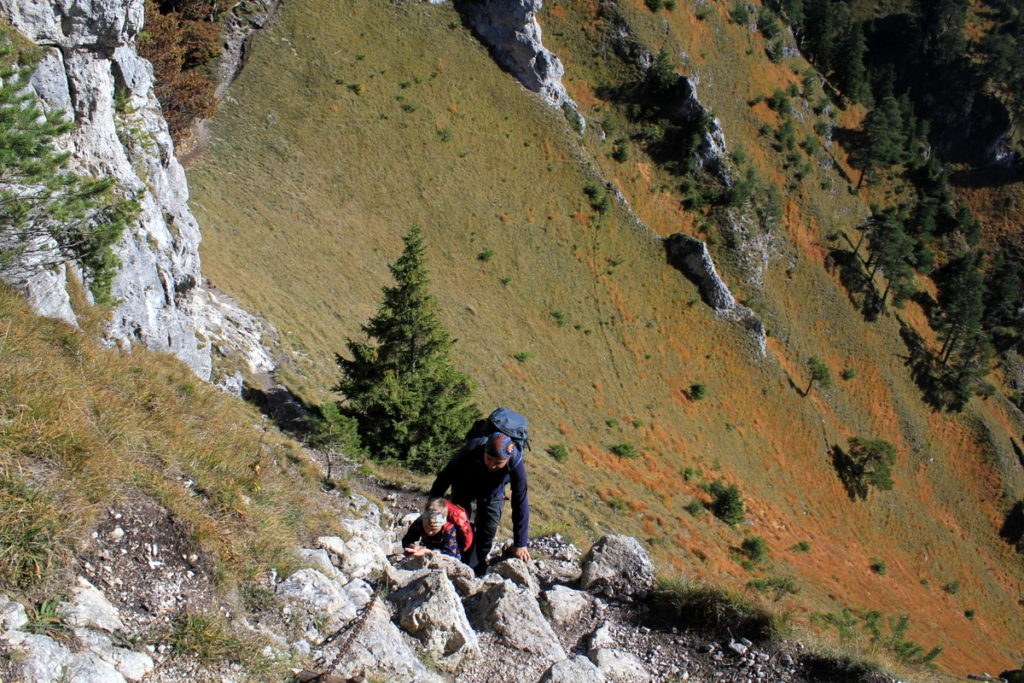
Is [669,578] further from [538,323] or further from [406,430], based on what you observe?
[538,323]

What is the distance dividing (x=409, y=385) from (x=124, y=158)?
9433mm

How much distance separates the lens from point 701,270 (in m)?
57.8

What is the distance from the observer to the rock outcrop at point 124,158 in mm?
12086

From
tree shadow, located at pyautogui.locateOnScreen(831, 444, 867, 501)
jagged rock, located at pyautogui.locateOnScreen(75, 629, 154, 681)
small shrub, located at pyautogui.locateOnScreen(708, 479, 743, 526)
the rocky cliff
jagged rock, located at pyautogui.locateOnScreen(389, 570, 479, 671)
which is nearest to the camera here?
jagged rock, located at pyautogui.locateOnScreen(75, 629, 154, 681)

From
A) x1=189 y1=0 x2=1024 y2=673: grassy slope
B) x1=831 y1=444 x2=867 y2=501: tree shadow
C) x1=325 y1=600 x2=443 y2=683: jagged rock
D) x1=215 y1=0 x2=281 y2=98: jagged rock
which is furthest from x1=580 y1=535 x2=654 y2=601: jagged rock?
x1=831 y1=444 x2=867 y2=501: tree shadow

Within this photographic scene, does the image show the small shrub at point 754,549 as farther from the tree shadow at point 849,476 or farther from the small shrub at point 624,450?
the tree shadow at point 849,476

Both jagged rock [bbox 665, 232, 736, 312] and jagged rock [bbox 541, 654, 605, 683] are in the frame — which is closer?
jagged rock [bbox 541, 654, 605, 683]

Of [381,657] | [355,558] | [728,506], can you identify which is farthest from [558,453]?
[381,657]

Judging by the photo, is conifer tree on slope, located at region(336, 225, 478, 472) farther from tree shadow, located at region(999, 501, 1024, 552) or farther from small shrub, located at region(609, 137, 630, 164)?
tree shadow, located at region(999, 501, 1024, 552)

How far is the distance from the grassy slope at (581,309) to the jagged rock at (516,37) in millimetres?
1955

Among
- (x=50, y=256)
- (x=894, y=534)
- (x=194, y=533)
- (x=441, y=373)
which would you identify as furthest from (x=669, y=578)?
(x=894, y=534)

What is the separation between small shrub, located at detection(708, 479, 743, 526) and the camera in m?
41.7

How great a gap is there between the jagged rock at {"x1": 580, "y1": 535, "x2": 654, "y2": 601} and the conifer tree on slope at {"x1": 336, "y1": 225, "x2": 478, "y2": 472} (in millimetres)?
10476

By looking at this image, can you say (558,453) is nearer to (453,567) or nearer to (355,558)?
(453,567)
